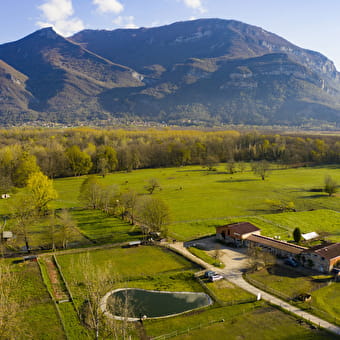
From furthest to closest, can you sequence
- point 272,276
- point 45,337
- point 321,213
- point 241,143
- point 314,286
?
point 241,143 < point 321,213 < point 272,276 < point 314,286 < point 45,337

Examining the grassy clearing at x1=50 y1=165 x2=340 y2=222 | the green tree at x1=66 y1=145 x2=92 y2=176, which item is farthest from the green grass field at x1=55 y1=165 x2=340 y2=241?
the green tree at x1=66 y1=145 x2=92 y2=176

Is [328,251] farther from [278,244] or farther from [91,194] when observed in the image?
[91,194]

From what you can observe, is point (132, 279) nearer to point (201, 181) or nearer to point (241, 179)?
point (201, 181)

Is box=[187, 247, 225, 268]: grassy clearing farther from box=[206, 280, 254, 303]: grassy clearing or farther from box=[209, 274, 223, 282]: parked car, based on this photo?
box=[206, 280, 254, 303]: grassy clearing

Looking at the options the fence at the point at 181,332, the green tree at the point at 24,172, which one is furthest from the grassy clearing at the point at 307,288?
the green tree at the point at 24,172

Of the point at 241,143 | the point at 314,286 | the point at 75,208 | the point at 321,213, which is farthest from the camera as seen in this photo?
the point at 241,143

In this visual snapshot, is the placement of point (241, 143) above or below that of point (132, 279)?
above

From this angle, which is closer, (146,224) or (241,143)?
(146,224)

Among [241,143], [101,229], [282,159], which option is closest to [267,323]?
[101,229]
